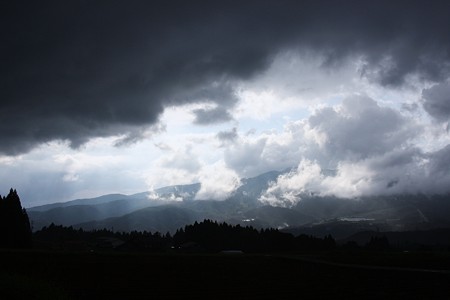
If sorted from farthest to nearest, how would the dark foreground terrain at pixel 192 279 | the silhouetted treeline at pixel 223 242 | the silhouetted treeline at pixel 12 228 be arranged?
the silhouetted treeline at pixel 223 242 < the silhouetted treeline at pixel 12 228 < the dark foreground terrain at pixel 192 279

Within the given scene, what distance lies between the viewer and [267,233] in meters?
165

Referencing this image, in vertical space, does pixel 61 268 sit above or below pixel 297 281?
above

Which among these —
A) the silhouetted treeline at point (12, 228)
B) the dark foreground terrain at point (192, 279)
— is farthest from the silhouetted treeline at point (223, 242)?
the dark foreground terrain at point (192, 279)

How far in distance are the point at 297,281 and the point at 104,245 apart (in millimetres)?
106943

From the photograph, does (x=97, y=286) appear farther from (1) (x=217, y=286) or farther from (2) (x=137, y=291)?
(1) (x=217, y=286)

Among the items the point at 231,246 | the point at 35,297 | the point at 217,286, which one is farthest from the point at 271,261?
the point at 231,246

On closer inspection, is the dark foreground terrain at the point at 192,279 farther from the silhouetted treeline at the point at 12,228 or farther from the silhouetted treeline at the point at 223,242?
the silhouetted treeline at the point at 223,242

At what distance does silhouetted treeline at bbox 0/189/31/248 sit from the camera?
92312mm

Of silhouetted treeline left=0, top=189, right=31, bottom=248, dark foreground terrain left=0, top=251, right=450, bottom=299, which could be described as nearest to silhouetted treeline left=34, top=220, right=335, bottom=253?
silhouetted treeline left=0, top=189, right=31, bottom=248

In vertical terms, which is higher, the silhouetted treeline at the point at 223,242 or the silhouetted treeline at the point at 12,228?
the silhouetted treeline at the point at 12,228

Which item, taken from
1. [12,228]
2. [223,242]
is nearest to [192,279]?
[12,228]

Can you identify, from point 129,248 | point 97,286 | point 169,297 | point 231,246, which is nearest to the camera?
point 169,297

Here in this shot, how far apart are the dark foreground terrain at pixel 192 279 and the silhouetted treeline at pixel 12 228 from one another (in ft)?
119

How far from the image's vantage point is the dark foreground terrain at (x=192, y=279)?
42.8 meters
